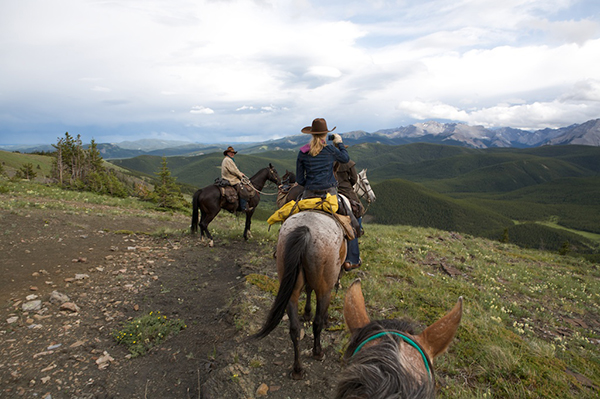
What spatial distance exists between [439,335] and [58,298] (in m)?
7.71

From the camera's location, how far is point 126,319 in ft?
19.4

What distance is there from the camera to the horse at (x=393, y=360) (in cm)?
149

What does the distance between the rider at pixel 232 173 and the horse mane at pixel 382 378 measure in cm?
1042

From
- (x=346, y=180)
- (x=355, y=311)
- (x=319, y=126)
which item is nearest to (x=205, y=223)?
(x=346, y=180)

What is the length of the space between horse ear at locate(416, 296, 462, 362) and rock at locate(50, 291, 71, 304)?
7.52 m

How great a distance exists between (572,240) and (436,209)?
5217 centimetres

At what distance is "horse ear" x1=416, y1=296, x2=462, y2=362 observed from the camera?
6.59ft

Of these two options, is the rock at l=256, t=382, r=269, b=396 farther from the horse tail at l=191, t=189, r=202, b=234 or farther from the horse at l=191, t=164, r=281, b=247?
the horse tail at l=191, t=189, r=202, b=234

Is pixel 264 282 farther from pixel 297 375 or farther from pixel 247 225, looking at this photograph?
pixel 247 225

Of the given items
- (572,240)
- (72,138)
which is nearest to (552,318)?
(72,138)

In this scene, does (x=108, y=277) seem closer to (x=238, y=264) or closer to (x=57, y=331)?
(x=57, y=331)

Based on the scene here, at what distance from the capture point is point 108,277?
7449 millimetres

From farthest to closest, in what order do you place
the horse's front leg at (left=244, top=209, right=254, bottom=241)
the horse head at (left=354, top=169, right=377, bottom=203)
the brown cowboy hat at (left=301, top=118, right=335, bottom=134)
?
the horse's front leg at (left=244, top=209, right=254, bottom=241) < the horse head at (left=354, top=169, right=377, bottom=203) < the brown cowboy hat at (left=301, top=118, right=335, bottom=134)

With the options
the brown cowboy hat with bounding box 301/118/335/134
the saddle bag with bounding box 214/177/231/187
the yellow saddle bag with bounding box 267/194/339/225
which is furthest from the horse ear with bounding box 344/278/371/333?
the saddle bag with bounding box 214/177/231/187
